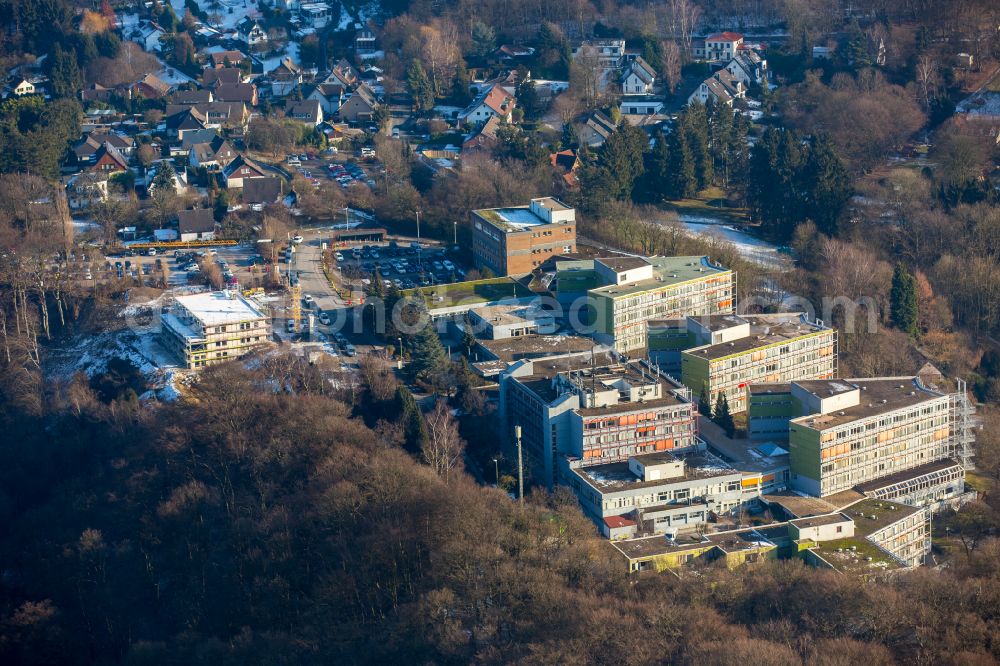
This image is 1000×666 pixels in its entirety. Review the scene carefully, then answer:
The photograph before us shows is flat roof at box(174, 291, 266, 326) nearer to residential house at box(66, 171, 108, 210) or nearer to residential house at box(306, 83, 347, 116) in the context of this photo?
residential house at box(66, 171, 108, 210)

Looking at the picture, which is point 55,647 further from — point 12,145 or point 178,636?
point 12,145

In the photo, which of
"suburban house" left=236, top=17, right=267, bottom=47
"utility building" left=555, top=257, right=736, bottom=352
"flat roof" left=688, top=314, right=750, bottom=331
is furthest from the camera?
"suburban house" left=236, top=17, right=267, bottom=47

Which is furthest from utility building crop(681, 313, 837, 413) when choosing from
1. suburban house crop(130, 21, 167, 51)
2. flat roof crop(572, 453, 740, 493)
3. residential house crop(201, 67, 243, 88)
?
suburban house crop(130, 21, 167, 51)

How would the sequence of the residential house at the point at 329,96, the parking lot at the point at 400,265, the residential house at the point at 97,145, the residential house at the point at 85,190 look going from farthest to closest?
the residential house at the point at 329,96
the residential house at the point at 97,145
the residential house at the point at 85,190
the parking lot at the point at 400,265

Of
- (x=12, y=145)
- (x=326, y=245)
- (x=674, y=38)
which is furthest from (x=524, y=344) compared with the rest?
(x=674, y=38)

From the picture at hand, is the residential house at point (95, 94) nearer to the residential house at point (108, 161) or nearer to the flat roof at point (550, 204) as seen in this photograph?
the residential house at point (108, 161)

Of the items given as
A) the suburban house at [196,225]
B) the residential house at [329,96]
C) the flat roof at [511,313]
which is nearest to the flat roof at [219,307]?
the flat roof at [511,313]
